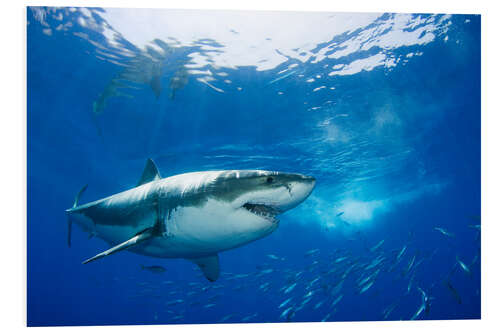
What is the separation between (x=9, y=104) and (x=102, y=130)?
6.30 m

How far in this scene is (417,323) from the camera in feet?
16.6

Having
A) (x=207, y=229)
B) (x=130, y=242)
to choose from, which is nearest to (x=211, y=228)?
(x=207, y=229)

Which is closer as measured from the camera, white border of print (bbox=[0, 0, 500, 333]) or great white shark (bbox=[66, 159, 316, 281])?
great white shark (bbox=[66, 159, 316, 281])

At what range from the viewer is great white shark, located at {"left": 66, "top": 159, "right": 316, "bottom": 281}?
7.23 ft

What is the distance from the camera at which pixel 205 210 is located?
241 cm

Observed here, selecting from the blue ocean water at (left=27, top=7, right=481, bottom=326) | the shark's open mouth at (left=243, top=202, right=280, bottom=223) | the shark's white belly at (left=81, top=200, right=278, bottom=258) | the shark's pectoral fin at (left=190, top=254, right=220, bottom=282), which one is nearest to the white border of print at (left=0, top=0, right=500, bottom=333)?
the blue ocean water at (left=27, top=7, right=481, bottom=326)

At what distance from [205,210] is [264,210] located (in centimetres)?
53

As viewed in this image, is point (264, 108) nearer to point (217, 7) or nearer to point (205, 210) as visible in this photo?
point (217, 7)

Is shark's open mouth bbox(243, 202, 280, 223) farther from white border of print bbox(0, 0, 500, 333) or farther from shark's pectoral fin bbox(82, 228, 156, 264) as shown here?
white border of print bbox(0, 0, 500, 333)

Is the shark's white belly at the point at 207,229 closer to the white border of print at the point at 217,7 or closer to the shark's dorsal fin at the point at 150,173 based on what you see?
the shark's dorsal fin at the point at 150,173

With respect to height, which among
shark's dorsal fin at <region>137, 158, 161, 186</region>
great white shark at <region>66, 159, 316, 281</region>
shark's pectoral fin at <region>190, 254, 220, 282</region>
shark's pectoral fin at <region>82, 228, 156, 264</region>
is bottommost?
shark's pectoral fin at <region>190, 254, 220, 282</region>

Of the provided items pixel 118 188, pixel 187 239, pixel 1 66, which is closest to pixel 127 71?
pixel 1 66

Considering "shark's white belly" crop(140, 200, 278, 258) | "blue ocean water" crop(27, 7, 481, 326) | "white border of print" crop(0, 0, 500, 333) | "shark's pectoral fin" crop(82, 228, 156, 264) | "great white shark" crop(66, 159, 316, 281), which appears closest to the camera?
"great white shark" crop(66, 159, 316, 281)
